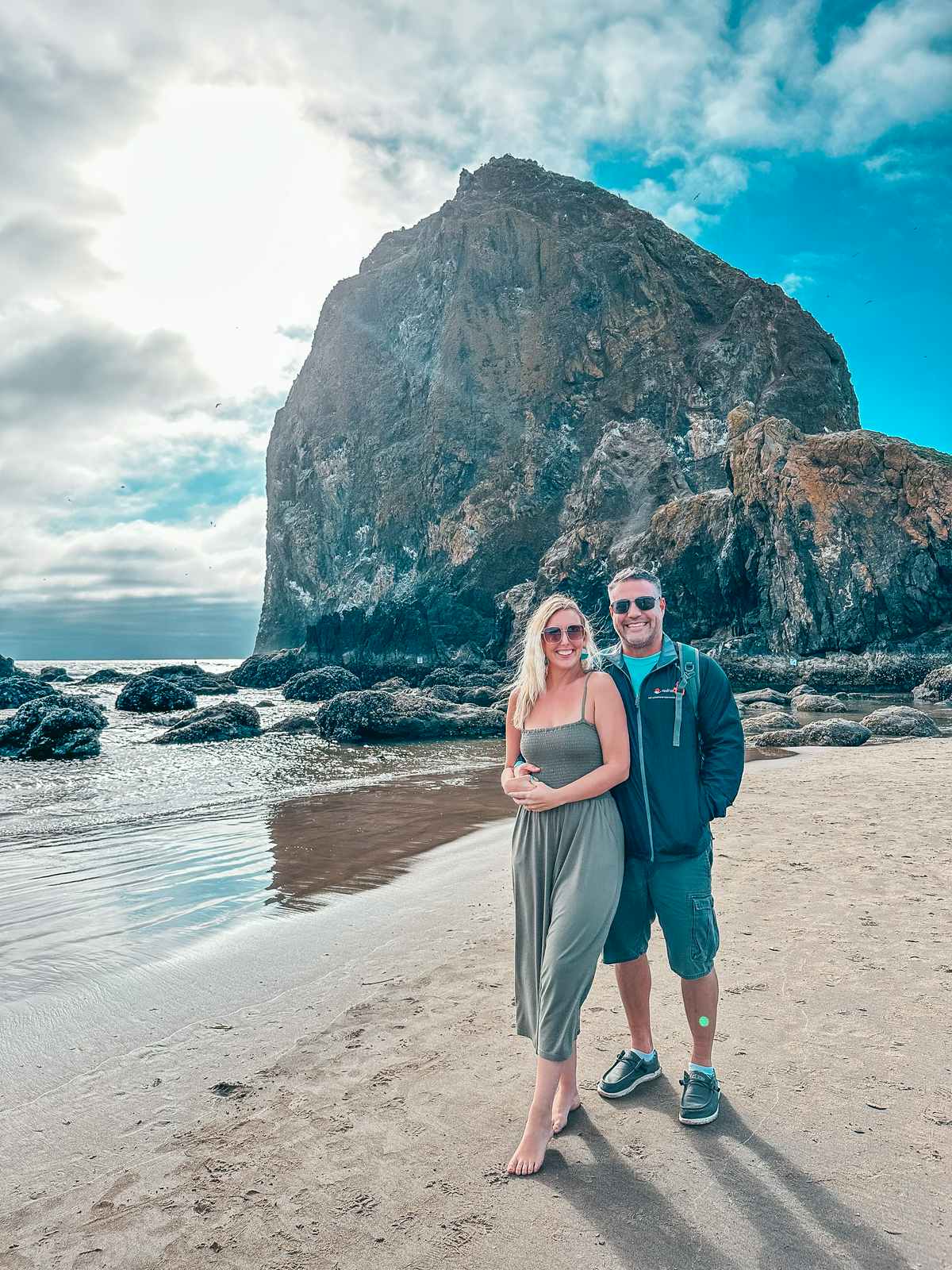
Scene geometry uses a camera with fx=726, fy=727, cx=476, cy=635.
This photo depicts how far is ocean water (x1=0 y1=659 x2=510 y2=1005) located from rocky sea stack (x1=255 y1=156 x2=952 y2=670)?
28.1 meters

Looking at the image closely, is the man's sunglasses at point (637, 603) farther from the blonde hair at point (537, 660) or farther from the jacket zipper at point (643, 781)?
the jacket zipper at point (643, 781)

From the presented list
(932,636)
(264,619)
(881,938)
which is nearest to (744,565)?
Answer: (932,636)

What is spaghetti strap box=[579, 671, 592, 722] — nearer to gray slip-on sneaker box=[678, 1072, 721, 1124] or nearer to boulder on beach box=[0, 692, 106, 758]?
gray slip-on sneaker box=[678, 1072, 721, 1124]

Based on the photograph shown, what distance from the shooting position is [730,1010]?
3561mm

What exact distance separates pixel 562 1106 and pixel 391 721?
55.9ft

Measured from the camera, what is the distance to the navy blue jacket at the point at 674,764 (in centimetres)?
288

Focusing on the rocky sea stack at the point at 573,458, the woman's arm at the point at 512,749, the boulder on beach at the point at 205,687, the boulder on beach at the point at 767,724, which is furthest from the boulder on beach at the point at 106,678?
the woman's arm at the point at 512,749

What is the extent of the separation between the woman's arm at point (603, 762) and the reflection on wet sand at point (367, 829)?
3810mm

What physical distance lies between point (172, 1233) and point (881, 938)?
3.97m

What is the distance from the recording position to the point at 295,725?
21219mm

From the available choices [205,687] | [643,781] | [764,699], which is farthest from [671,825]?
[205,687]

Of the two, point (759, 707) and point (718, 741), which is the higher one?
point (718, 741)

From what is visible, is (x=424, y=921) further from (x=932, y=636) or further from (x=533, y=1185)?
(x=932, y=636)

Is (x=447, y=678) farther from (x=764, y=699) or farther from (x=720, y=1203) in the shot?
(x=720, y=1203)
